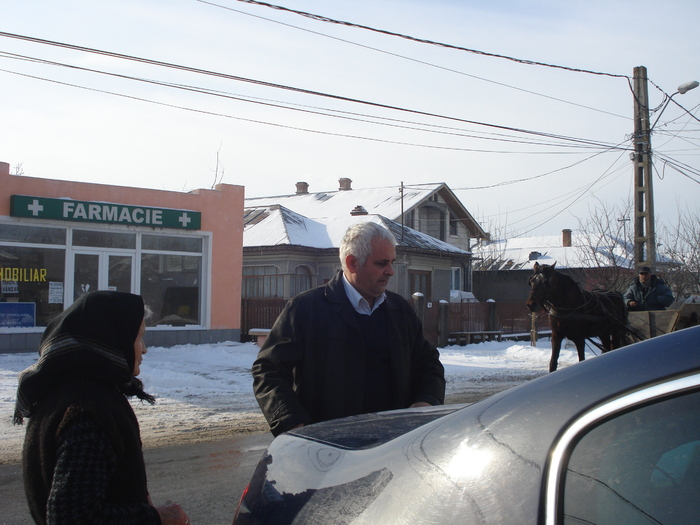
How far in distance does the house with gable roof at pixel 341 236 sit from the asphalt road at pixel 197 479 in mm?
17532

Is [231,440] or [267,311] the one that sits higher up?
[267,311]

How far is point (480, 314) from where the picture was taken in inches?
860

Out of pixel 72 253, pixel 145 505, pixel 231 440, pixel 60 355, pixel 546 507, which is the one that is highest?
pixel 72 253

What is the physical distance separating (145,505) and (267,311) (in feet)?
55.7

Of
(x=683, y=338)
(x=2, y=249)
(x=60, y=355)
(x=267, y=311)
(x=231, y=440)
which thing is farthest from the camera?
(x=267, y=311)

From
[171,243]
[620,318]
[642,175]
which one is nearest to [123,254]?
[171,243]

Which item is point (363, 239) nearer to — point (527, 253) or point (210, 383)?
point (210, 383)

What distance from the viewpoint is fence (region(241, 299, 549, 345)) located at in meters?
19.1

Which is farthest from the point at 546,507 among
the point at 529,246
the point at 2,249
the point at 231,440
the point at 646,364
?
the point at 529,246

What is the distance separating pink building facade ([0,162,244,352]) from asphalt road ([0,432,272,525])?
6.25 m

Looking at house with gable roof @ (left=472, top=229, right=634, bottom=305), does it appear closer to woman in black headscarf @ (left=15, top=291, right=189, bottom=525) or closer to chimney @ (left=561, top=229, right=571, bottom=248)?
chimney @ (left=561, top=229, right=571, bottom=248)

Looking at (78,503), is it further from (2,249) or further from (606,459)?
(2,249)

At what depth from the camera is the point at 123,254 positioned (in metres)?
15.9

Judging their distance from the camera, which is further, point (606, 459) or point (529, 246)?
point (529, 246)
